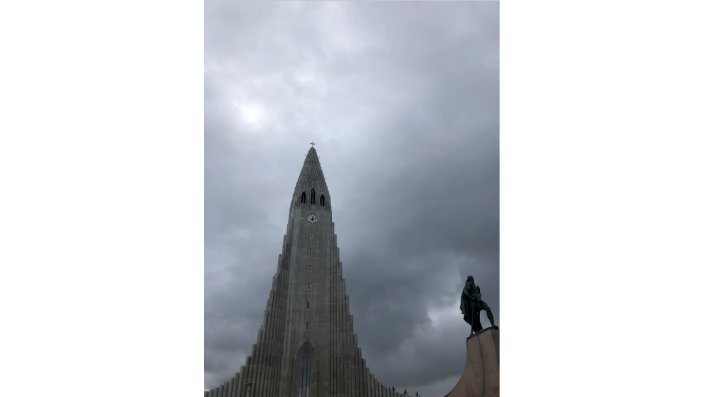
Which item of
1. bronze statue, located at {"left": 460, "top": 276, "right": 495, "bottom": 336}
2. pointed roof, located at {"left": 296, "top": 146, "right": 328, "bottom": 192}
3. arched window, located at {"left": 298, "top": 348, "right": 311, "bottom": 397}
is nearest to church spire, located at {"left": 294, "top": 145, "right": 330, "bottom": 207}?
pointed roof, located at {"left": 296, "top": 146, "right": 328, "bottom": 192}

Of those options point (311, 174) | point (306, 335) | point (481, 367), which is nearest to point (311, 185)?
point (311, 174)

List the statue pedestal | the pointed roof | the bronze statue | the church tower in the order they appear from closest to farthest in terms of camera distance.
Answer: the statue pedestal → the bronze statue → the church tower → the pointed roof

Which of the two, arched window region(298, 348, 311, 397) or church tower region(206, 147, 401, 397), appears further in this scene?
arched window region(298, 348, 311, 397)

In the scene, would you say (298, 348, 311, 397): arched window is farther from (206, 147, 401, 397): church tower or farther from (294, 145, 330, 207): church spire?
(294, 145, 330, 207): church spire

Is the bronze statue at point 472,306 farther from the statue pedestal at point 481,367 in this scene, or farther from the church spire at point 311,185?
the church spire at point 311,185

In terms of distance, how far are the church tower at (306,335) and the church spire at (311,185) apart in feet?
8.02

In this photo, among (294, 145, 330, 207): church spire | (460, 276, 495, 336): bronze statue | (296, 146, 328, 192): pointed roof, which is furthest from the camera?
(296, 146, 328, 192): pointed roof

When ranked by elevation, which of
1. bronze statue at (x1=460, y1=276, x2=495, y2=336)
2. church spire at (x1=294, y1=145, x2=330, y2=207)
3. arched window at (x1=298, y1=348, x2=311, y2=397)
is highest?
church spire at (x1=294, y1=145, x2=330, y2=207)

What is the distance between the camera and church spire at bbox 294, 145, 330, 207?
1880 inches

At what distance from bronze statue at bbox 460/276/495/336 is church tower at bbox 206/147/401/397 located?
82.4 ft

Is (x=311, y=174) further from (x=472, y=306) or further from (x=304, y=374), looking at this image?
(x=472, y=306)
